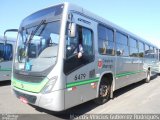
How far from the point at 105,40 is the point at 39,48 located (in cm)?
263

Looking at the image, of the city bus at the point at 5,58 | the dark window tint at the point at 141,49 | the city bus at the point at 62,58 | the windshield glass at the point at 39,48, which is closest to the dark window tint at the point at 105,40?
the city bus at the point at 62,58

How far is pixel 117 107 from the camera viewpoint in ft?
22.8

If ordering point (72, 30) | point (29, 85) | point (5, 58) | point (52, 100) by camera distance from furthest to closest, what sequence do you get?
point (5, 58)
point (29, 85)
point (72, 30)
point (52, 100)

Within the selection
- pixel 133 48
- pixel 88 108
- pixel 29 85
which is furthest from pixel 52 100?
pixel 133 48

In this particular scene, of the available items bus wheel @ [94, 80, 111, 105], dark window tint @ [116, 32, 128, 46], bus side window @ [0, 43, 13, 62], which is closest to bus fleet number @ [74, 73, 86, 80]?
bus wheel @ [94, 80, 111, 105]

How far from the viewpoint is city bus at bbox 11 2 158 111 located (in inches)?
198

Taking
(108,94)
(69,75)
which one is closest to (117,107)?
(108,94)

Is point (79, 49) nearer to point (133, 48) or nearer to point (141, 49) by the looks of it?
point (133, 48)

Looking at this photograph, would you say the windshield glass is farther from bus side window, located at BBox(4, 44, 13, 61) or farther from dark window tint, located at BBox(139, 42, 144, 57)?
dark window tint, located at BBox(139, 42, 144, 57)

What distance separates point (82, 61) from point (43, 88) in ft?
→ 4.47

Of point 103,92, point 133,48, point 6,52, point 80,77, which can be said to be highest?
point 133,48

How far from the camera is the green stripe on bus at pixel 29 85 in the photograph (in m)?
5.10

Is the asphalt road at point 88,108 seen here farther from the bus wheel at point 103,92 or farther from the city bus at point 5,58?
the city bus at point 5,58

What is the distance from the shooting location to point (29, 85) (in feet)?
17.9
